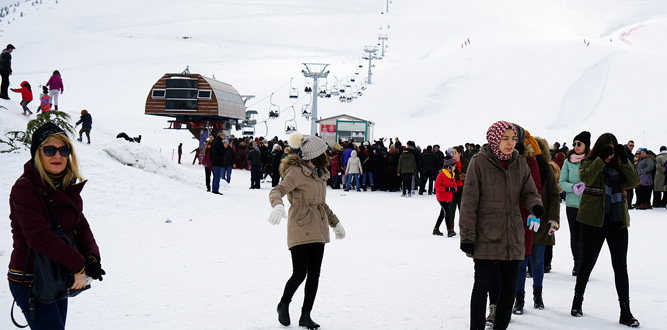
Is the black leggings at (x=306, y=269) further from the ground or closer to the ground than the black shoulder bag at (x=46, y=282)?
closer to the ground

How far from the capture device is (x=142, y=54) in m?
103

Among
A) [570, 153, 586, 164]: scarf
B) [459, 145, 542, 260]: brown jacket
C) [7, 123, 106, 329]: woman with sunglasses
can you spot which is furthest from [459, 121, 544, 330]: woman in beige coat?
[7, 123, 106, 329]: woman with sunglasses

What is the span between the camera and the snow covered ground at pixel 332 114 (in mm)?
6078

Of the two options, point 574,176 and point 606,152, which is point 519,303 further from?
point 574,176

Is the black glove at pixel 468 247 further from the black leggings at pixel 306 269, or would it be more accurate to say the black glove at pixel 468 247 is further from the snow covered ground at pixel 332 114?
the black leggings at pixel 306 269

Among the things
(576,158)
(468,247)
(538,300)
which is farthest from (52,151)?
(576,158)

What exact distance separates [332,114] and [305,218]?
164 feet

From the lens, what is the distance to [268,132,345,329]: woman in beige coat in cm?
515

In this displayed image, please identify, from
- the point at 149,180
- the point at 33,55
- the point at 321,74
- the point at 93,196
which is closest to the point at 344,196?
the point at 149,180

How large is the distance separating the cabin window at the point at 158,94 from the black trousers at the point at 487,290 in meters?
35.0

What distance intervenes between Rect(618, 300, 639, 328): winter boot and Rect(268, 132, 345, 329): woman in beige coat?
263 cm

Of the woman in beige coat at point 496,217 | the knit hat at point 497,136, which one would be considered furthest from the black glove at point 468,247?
the knit hat at point 497,136

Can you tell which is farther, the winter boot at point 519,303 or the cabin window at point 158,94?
the cabin window at point 158,94

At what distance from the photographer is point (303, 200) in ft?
17.2
